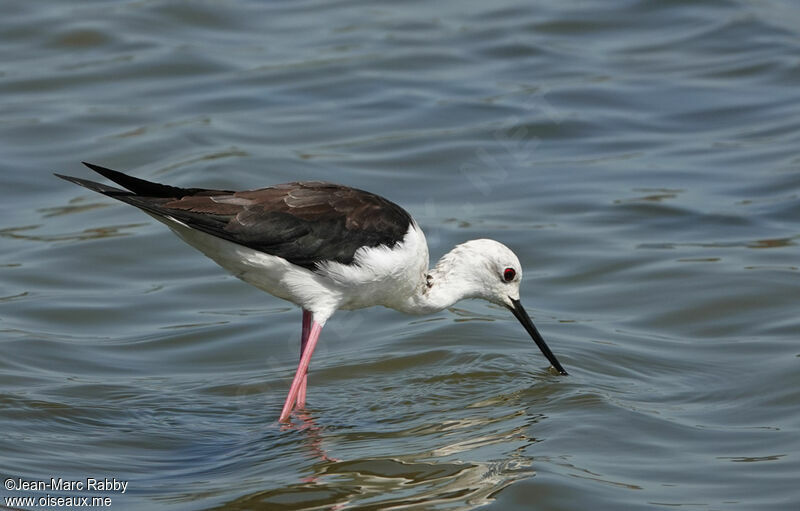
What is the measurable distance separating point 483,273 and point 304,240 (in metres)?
1.55

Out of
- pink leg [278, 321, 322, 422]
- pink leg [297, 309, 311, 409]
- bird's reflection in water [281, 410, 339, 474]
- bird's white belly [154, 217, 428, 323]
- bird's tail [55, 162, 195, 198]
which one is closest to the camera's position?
bird's tail [55, 162, 195, 198]

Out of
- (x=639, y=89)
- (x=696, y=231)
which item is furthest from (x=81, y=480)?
(x=639, y=89)

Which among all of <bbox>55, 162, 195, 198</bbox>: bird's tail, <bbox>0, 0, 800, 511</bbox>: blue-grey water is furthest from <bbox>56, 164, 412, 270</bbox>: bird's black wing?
<bbox>0, 0, 800, 511</bbox>: blue-grey water

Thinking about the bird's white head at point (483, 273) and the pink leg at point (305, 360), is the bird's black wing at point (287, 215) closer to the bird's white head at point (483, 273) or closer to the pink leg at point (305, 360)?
the pink leg at point (305, 360)

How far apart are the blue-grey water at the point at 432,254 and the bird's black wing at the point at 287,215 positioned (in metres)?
1.08

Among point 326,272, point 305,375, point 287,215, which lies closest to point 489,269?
point 326,272

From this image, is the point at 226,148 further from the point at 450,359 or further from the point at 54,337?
the point at 450,359

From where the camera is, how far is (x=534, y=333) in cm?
845

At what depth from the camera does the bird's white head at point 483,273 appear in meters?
8.33

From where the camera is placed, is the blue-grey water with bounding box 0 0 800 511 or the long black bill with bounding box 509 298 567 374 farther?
the long black bill with bounding box 509 298 567 374

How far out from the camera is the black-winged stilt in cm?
706

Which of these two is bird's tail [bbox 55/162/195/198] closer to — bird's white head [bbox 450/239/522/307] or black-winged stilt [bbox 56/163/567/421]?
black-winged stilt [bbox 56/163/567/421]

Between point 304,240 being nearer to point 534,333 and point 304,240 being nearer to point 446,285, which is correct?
point 446,285

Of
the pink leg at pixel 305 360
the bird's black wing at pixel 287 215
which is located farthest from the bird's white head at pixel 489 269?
the pink leg at pixel 305 360
